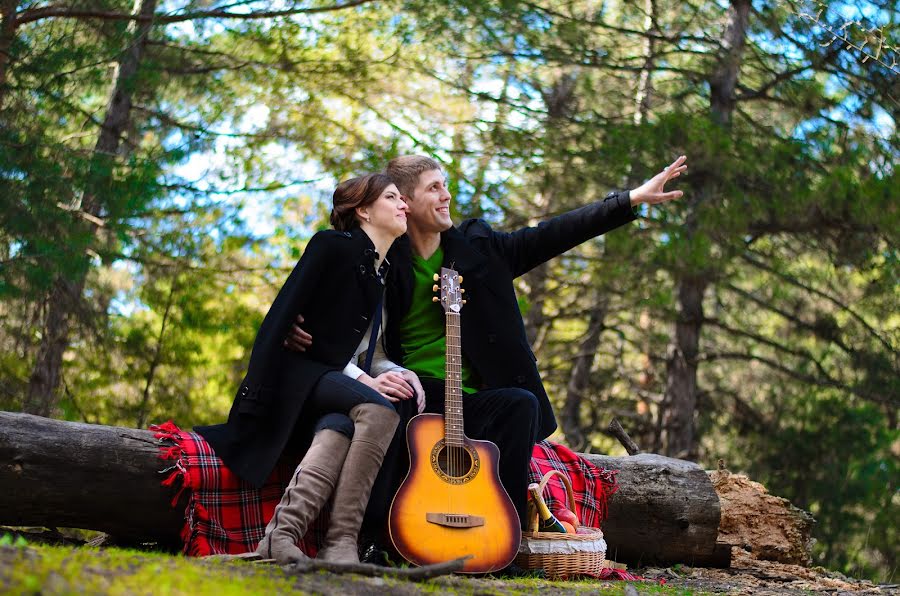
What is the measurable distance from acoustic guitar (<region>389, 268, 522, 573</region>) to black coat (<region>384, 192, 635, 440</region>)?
290 millimetres

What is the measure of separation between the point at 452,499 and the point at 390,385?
1.85 feet

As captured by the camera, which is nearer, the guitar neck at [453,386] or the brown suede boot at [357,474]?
the brown suede boot at [357,474]

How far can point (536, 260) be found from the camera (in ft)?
16.5

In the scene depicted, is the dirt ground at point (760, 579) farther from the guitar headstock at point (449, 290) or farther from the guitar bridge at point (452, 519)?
the guitar headstock at point (449, 290)

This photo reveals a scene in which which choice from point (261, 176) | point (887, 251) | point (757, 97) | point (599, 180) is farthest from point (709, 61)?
point (261, 176)

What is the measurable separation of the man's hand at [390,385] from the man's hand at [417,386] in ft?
0.07

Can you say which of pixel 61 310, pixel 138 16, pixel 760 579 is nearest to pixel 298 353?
pixel 760 579

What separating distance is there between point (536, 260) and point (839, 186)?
5135 mm

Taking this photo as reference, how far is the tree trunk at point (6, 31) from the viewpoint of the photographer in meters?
7.36

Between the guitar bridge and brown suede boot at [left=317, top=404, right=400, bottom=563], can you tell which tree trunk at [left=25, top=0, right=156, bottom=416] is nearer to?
brown suede boot at [left=317, top=404, right=400, bottom=563]

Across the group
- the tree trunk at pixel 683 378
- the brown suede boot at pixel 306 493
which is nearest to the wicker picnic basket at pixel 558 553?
the brown suede boot at pixel 306 493

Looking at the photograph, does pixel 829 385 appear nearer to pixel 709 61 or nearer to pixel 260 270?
pixel 709 61

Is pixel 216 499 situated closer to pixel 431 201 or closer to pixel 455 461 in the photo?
pixel 455 461

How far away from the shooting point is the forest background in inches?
352
